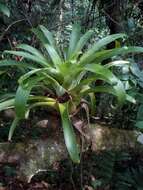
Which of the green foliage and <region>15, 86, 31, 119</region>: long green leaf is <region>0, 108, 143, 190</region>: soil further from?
<region>15, 86, 31, 119</region>: long green leaf

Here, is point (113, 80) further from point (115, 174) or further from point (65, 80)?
point (115, 174)

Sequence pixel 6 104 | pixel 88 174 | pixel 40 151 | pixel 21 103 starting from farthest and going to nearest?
pixel 88 174
pixel 40 151
pixel 6 104
pixel 21 103

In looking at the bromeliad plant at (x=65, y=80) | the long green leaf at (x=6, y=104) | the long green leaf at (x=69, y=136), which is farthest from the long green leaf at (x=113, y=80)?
the long green leaf at (x=6, y=104)

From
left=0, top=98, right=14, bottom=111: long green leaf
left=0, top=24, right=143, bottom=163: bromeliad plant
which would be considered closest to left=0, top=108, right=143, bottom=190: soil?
left=0, top=24, right=143, bottom=163: bromeliad plant

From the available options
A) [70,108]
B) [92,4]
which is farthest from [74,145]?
[92,4]

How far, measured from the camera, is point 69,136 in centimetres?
168

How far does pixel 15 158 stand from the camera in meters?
1.90

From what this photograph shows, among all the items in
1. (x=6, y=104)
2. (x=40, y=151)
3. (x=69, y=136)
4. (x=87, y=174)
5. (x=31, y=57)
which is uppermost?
(x=31, y=57)

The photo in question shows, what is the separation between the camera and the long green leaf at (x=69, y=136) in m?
1.63

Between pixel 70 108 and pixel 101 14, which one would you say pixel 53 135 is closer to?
pixel 70 108

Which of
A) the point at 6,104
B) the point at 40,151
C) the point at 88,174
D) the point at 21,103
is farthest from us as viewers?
the point at 88,174

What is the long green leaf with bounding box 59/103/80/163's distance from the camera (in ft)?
5.34

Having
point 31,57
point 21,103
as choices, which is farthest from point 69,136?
point 31,57

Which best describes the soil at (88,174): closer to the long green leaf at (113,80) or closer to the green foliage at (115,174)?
the green foliage at (115,174)
